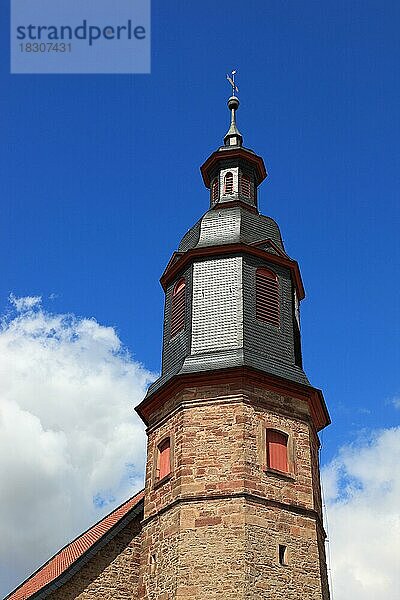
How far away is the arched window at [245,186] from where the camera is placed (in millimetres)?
23816

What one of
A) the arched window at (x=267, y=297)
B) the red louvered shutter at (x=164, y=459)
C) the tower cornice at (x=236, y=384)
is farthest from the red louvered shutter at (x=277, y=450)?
the arched window at (x=267, y=297)

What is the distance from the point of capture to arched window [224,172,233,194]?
936 inches

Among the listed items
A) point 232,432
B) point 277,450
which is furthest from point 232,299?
point 277,450

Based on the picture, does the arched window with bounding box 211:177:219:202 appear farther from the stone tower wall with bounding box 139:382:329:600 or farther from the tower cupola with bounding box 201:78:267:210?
the stone tower wall with bounding box 139:382:329:600

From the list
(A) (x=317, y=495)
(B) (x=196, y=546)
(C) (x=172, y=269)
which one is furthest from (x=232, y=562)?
(C) (x=172, y=269)

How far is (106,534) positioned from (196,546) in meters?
3.13

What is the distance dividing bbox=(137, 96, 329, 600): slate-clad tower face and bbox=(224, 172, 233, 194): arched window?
195 cm

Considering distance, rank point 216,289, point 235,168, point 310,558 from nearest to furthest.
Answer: point 310,558 → point 216,289 → point 235,168

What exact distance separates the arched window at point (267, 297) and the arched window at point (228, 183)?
4193 mm

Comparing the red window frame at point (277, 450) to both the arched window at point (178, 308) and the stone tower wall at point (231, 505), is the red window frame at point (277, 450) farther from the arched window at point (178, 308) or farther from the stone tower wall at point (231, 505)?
the arched window at point (178, 308)

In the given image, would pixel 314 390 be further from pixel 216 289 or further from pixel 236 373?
pixel 216 289

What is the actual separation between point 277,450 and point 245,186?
934 centimetres

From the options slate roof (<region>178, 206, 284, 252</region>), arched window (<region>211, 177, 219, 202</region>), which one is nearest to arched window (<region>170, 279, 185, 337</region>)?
slate roof (<region>178, 206, 284, 252</region>)

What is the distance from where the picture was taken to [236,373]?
17969 millimetres
